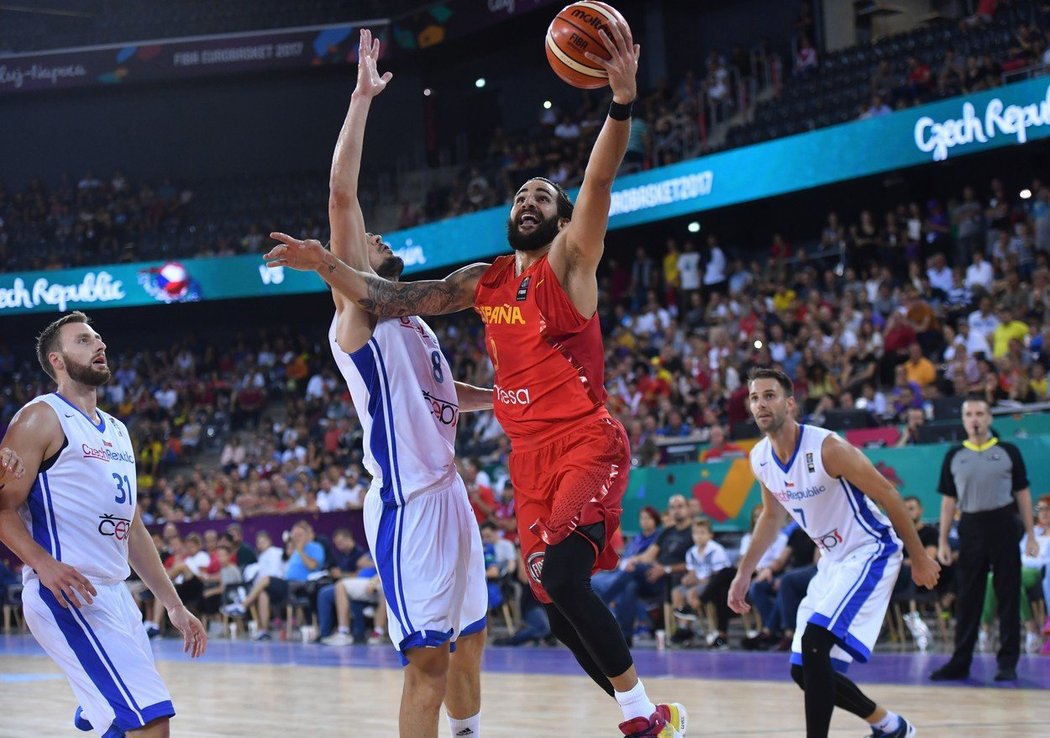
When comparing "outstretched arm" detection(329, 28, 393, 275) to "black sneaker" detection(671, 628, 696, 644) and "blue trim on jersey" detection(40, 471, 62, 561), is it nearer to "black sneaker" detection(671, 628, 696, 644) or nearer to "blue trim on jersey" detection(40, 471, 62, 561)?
"blue trim on jersey" detection(40, 471, 62, 561)

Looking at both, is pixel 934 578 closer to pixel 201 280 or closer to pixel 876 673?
pixel 876 673

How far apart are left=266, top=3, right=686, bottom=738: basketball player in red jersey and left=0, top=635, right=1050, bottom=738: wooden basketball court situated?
2307 millimetres

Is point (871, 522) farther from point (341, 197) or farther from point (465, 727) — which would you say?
point (341, 197)

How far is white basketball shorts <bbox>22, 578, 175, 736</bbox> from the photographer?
14.2ft

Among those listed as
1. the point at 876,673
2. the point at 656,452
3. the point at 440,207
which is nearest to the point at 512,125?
the point at 440,207

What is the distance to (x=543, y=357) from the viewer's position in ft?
15.1

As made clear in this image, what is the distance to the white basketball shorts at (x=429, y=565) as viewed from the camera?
14.8ft

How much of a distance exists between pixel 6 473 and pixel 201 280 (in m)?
23.2

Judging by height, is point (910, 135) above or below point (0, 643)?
above

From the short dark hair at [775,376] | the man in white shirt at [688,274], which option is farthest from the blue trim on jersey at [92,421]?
the man in white shirt at [688,274]

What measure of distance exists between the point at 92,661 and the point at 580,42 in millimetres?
2766

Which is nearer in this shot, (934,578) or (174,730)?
(934,578)

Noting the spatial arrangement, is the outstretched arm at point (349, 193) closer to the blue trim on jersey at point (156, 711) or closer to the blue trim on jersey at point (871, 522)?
the blue trim on jersey at point (156, 711)

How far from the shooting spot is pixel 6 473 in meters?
4.38
